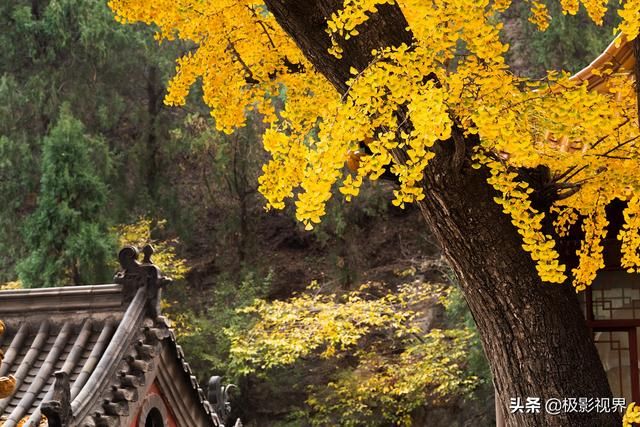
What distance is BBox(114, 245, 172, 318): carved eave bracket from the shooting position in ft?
25.6

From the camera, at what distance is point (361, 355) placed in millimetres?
17406

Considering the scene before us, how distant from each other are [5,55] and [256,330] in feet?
26.3

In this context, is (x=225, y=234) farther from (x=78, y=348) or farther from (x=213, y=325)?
(x=78, y=348)

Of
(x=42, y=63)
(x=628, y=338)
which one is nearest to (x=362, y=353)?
(x=42, y=63)

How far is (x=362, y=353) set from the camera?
56.4ft

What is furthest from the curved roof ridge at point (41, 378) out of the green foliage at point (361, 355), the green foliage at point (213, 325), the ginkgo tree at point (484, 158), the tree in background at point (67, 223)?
the tree in background at point (67, 223)

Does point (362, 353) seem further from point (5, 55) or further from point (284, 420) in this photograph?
point (5, 55)

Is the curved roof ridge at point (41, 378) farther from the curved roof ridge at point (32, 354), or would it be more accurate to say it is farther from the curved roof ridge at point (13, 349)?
the curved roof ridge at point (13, 349)

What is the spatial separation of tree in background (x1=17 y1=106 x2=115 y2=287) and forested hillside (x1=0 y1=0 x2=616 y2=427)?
3 cm

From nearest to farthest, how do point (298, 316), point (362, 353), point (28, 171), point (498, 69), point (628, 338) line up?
point (498, 69) → point (628, 338) → point (298, 316) → point (362, 353) → point (28, 171)

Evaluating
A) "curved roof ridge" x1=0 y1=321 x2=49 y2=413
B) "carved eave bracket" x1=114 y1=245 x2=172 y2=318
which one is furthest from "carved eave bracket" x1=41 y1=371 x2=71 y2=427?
"carved eave bracket" x1=114 y1=245 x2=172 y2=318

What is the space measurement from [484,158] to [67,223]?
1424 centimetres

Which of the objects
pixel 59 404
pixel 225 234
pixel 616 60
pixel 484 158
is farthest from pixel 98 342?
pixel 225 234

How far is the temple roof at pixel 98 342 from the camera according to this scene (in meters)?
7.30
